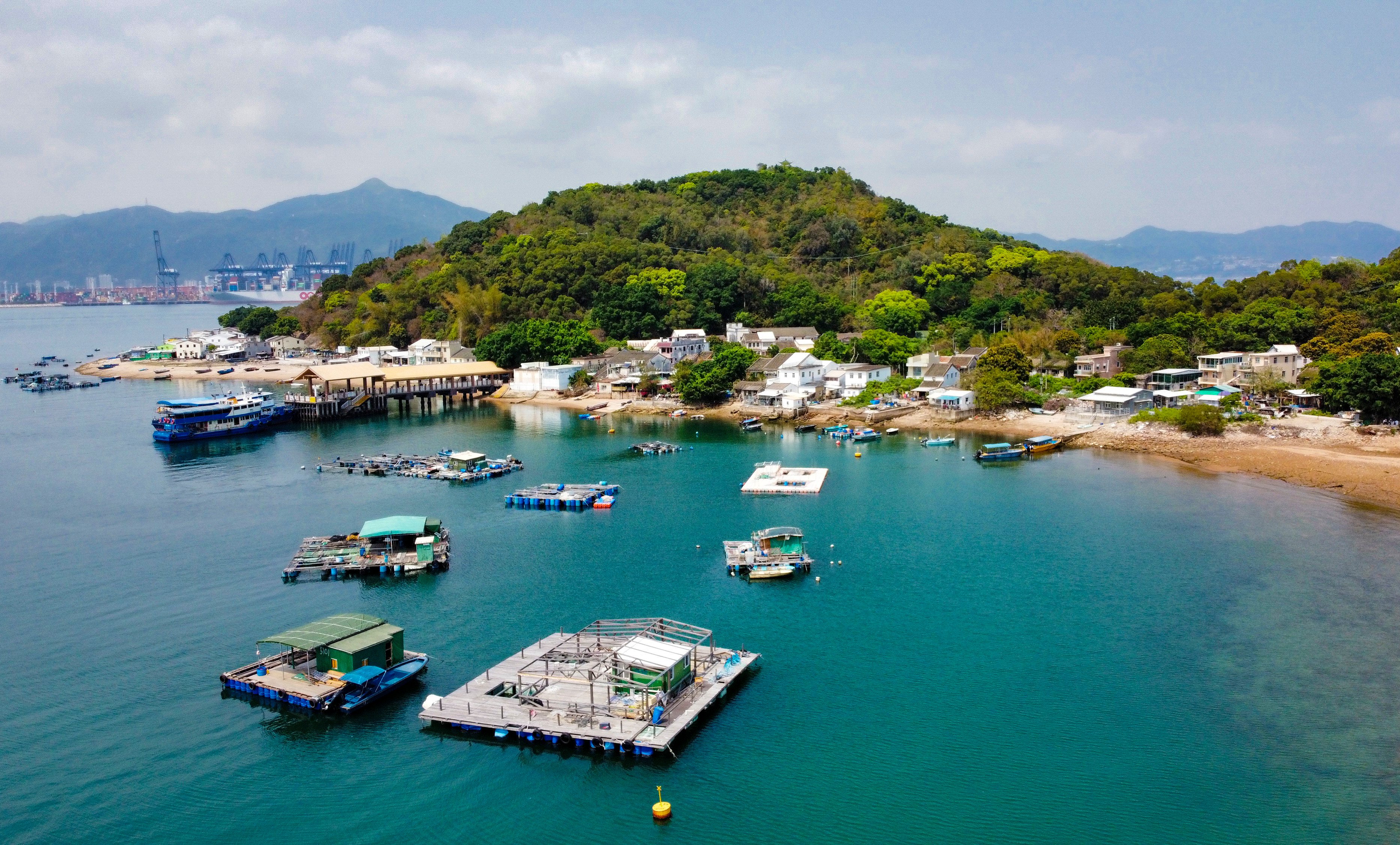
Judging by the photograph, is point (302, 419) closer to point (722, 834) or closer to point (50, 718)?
point (50, 718)

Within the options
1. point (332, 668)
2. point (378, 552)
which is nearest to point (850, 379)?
point (378, 552)

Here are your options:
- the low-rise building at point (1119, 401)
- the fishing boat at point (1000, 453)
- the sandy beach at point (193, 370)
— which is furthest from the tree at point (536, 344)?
the low-rise building at point (1119, 401)

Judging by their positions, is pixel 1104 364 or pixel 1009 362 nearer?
pixel 1009 362

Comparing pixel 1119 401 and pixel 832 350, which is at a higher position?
pixel 832 350

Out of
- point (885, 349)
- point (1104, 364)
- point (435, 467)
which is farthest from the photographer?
point (885, 349)

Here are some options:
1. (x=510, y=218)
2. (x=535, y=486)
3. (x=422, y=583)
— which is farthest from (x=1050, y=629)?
(x=510, y=218)

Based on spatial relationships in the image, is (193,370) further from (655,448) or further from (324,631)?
(324,631)

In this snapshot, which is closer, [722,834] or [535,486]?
[722,834]
